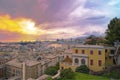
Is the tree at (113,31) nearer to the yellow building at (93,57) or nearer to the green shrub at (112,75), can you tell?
the yellow building at (93,57)

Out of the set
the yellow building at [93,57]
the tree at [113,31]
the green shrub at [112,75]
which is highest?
the tree at [113,31]

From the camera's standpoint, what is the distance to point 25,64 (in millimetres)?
56156

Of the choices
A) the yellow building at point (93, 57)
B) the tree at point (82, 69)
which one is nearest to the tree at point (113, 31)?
the yellow building at point (93, 57)

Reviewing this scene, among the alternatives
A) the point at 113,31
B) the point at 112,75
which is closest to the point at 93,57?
the point at 113,31

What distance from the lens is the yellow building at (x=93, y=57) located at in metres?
33.5

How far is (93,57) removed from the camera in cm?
3438

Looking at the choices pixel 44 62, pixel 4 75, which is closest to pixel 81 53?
pixel 44 62

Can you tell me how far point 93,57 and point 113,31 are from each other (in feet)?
16.5

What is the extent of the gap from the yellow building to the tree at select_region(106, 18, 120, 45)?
1.92 meters

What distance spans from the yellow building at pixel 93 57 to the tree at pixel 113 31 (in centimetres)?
192

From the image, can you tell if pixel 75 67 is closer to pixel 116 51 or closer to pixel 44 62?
pixel 116 51

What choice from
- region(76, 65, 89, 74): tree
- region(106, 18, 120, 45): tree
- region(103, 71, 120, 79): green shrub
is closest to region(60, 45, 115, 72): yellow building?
region(76, 65, 89, 74): tree

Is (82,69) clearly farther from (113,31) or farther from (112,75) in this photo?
(113,31)

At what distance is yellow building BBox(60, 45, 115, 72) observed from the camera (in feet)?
110
